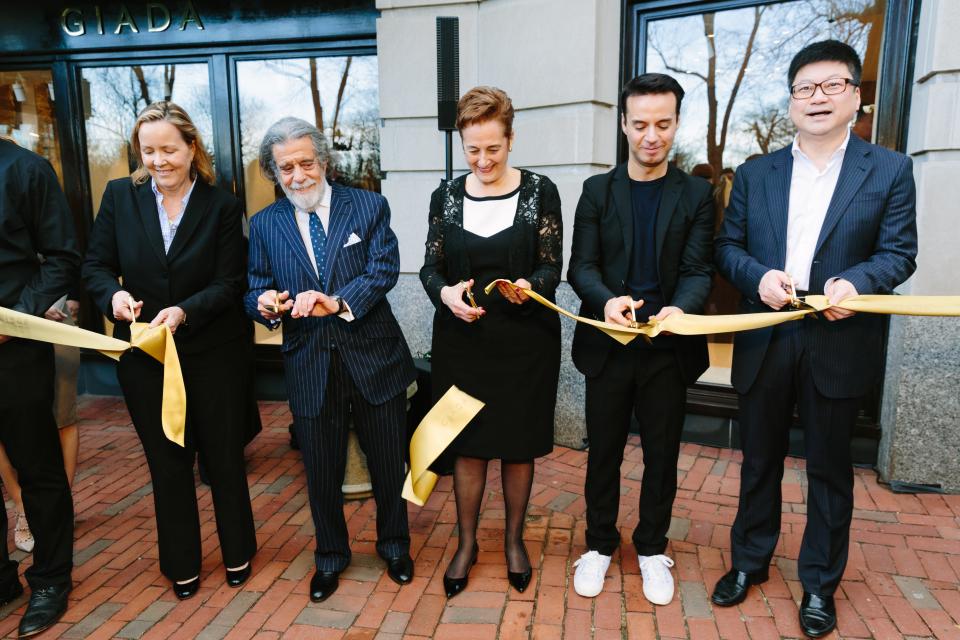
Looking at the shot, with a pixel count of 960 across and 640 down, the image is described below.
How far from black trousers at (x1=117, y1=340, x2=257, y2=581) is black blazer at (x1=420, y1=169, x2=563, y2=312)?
1044mm

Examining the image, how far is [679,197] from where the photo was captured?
270cm

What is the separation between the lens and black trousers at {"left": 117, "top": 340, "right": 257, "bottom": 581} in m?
2.86

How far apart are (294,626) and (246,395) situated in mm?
1087

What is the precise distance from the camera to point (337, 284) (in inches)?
112

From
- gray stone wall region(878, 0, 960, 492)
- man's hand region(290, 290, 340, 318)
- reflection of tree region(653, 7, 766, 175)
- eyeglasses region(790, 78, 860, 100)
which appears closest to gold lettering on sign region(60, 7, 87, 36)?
man's hand region(290, 290, 340, 318)

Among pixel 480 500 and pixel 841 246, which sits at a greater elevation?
pixel 841 246

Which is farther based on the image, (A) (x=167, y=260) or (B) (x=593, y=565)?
(B) (x=593, y=565)

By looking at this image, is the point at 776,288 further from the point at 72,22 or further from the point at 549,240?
the point at 72,22

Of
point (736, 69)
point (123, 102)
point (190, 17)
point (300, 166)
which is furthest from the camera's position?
point (123, 102)

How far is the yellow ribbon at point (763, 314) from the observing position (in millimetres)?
2402

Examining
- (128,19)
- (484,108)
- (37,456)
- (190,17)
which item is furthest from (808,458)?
(128,19)

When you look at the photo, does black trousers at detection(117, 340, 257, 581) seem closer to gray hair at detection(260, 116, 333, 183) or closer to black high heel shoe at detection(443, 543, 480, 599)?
gray hair at detection(260, 116, 333, 183)

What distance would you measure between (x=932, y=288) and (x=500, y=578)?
3098 mm

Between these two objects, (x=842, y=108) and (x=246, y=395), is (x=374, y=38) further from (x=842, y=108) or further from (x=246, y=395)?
(x=842, y=108)
